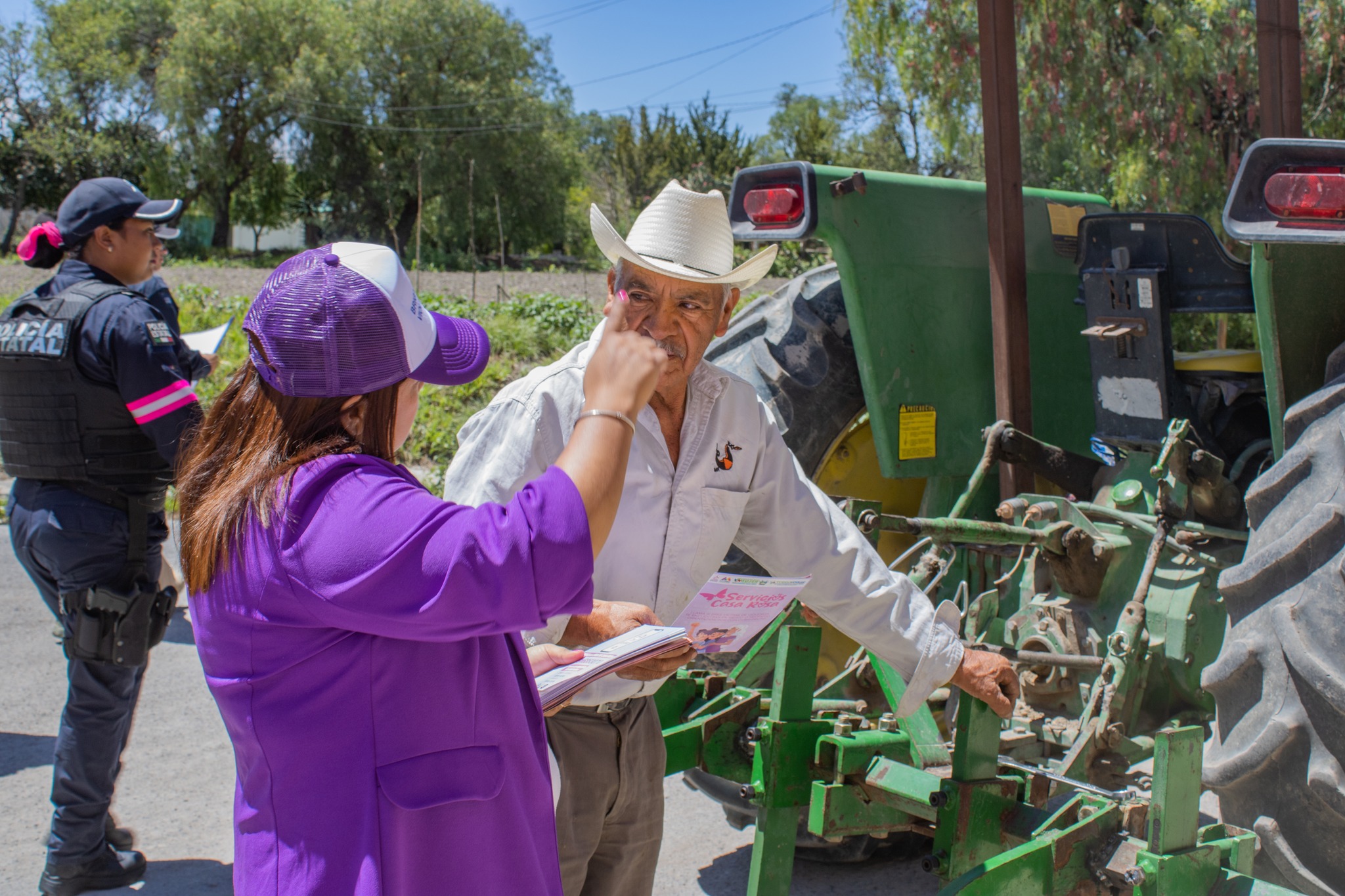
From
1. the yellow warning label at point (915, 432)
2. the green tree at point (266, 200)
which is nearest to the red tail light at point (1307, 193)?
the yellow warning label at point (915, 432)

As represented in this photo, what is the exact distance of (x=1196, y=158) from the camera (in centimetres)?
937

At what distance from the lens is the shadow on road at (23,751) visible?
4.23 m

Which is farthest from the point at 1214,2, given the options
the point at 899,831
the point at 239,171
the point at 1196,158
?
the point at 239,171

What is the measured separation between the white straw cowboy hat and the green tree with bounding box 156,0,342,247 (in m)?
39.0

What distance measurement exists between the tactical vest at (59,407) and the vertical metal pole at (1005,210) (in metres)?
2.63

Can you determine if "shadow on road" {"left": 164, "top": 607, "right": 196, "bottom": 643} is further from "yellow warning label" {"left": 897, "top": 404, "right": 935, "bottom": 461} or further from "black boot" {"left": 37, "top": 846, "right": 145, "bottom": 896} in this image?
"yellow warning label" {"left": 897, "top": 404, "right": 935, "bottom": 461}

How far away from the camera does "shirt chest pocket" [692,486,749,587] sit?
2234 millimetres

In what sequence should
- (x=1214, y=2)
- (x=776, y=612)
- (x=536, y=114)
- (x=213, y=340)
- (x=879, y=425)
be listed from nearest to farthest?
(x=776, y=612) → (x=879, y=425) → (x=213, y=340) → (x=1214, y=2) → (x=536, y=114)

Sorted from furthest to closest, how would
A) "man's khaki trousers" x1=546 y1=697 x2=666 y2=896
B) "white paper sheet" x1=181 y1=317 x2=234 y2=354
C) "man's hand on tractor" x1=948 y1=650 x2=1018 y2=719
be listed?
"white paper sheet" x1=181 y1=317 x2=234 y2=354 < "man's hand on tractor" x1=948 y1=650 x2=1018 y2=719 < "man's khaki trousers" x1=546 y1=697 x2=666 y2=896

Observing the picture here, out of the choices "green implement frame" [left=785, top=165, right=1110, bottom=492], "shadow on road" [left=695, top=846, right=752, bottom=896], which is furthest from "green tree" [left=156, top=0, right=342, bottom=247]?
"shadow on road" [left=695, top=846, right=752, bottom=896]

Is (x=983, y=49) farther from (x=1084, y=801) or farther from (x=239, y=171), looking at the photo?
(x=239, y=171)

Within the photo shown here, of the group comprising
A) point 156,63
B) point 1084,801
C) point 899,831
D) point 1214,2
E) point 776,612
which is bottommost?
point 899,831

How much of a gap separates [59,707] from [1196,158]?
876 centimetres

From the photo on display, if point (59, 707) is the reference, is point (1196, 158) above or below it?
above
